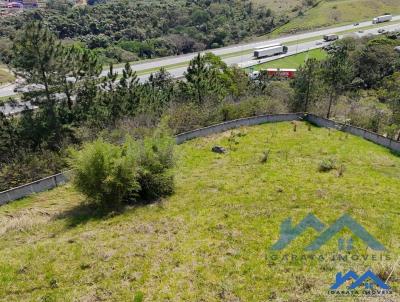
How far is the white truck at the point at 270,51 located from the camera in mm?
65438

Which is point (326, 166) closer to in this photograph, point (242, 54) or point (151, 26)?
point (242, 54)

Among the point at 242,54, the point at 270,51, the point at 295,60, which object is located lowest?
the point at 295,60

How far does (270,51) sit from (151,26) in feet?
126

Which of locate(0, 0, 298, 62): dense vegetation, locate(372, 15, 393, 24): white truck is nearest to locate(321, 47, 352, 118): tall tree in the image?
locate(0, 0, 298, 62): dense vegetation

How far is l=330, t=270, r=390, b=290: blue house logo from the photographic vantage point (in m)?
9.41

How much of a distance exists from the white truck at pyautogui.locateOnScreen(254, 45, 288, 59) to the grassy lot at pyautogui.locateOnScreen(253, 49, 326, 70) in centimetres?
205

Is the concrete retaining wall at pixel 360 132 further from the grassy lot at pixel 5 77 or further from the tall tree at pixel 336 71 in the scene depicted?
the grassy lot at pixel 5 77

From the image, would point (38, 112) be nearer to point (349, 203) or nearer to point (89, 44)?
point (349, 203)

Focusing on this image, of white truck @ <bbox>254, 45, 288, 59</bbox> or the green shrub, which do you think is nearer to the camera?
the green shrub

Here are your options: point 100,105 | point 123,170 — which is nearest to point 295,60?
point 100,105

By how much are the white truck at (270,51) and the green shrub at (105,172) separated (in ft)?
178

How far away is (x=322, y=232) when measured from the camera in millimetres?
12688

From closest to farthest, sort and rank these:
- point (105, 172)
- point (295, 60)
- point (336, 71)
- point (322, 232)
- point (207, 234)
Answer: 1. point (322, 232)
2. point (207, 234)
3. point (105, 172)
4. point (336, 71)
5. point (295, 60)

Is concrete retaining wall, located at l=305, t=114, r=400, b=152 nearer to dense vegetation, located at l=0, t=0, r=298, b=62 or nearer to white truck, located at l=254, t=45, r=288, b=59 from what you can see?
white truck, located at l=254, t=45, r=288, b=59
